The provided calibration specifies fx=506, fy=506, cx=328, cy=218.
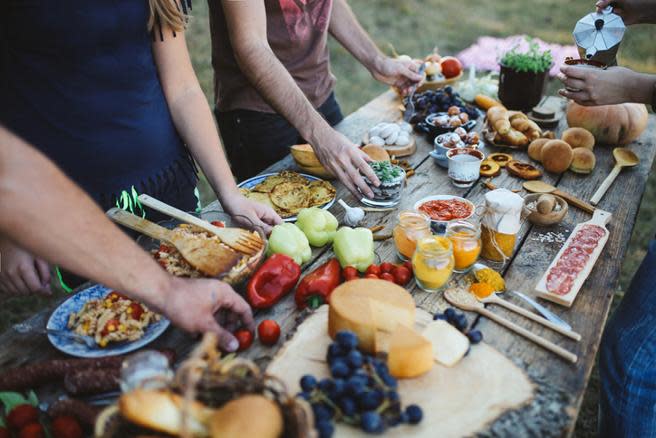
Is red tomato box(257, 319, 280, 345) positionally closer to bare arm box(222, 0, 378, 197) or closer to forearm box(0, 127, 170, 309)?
forearm box(0, 127, 170, 309)

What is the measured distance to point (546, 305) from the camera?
187 centimetres

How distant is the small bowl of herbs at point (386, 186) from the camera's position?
246 cm

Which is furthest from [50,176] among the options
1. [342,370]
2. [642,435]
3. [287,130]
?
[642,435]

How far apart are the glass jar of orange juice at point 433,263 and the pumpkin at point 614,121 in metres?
1.79

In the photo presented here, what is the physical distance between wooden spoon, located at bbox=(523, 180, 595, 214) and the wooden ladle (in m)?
0.10

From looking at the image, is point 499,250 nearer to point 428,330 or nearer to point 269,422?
point 428,330

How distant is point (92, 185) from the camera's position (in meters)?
2.13

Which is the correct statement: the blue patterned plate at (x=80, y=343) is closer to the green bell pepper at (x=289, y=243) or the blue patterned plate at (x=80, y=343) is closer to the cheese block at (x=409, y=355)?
the green bell pepper at (x=289, y=243)

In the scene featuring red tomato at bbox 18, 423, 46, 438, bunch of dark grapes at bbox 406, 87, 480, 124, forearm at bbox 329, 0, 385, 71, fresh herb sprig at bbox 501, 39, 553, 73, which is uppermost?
forearm at bbox 329, 0, 385, 71

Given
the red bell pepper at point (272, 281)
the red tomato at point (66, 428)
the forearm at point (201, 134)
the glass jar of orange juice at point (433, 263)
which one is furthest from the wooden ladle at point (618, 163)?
the red tomato at point (66, 428)

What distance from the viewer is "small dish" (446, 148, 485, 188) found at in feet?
8.64

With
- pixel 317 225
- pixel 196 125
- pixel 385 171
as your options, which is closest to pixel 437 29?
pixel 385 171

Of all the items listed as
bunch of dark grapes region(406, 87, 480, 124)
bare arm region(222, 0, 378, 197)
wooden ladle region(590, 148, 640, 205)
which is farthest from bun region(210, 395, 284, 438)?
bunch of dark grapes region(406, 87, 480, 124)

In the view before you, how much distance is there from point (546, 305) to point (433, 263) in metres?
0.46
